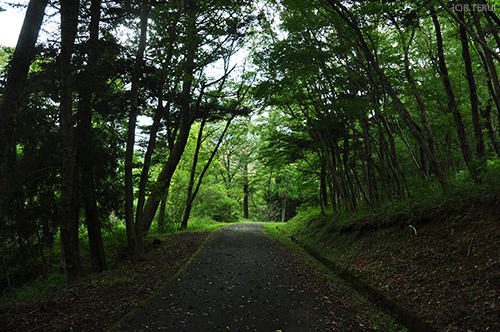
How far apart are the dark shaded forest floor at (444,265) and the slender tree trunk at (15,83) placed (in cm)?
652

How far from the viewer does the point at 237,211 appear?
3041cm

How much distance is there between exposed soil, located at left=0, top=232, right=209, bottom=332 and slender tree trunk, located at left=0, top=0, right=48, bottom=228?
175 cm

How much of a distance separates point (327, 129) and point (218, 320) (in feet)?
27.9

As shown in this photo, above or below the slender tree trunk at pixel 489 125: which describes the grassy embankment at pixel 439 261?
→ below

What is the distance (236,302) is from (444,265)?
351cm

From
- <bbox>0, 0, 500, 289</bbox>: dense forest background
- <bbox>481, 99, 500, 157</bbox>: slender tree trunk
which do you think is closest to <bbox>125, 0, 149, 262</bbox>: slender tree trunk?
<bbox>0, 0, 500, 289</bbox>: dense forest background

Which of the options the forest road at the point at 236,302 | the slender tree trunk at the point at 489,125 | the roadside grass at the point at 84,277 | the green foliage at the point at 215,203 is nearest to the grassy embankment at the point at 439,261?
the forest road at the point at 236,302

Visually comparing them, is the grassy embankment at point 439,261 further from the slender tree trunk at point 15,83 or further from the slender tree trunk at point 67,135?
the slender tree trunk at point 67,135

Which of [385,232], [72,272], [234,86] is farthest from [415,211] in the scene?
[234,86]

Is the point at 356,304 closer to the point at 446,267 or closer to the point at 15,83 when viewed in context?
the point at 446,267

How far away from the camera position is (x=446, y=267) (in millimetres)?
3963

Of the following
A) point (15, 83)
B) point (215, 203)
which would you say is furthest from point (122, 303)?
point (215, 203)

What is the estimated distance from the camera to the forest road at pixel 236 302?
156 inches

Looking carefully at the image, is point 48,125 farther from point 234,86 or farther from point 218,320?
point 234,86
